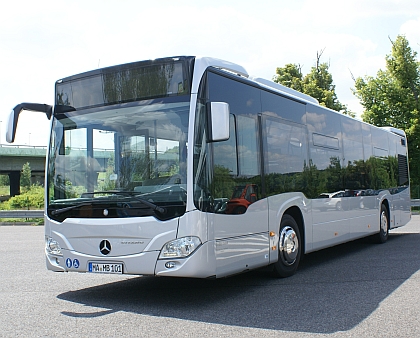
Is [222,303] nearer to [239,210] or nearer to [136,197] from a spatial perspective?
[239,210]

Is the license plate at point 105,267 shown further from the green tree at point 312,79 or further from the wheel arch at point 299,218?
the green tree at point 312,79

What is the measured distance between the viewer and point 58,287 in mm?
8477

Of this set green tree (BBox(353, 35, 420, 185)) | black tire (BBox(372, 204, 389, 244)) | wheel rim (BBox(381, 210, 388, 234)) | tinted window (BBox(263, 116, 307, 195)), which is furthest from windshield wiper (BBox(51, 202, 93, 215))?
green tree (BBox(353, 35, 420, 185))

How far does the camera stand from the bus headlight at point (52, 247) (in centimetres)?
754

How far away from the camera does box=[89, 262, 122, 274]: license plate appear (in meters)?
6.97

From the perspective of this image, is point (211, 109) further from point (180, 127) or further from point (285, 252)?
point (285, 252)

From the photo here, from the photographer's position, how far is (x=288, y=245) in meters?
8.87

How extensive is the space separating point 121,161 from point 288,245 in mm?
3146

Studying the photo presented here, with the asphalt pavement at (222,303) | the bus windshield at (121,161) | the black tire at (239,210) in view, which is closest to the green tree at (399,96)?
the asphalt pavement at (222,303)

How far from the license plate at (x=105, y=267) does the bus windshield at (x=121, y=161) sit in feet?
1.98

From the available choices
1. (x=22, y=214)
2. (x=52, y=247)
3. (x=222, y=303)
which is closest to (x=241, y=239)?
(x=222, y=303)

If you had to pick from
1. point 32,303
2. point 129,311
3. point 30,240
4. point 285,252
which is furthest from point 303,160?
point 30,240

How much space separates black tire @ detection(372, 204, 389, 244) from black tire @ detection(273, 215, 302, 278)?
5.48 meters

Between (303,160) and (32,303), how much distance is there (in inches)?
196
